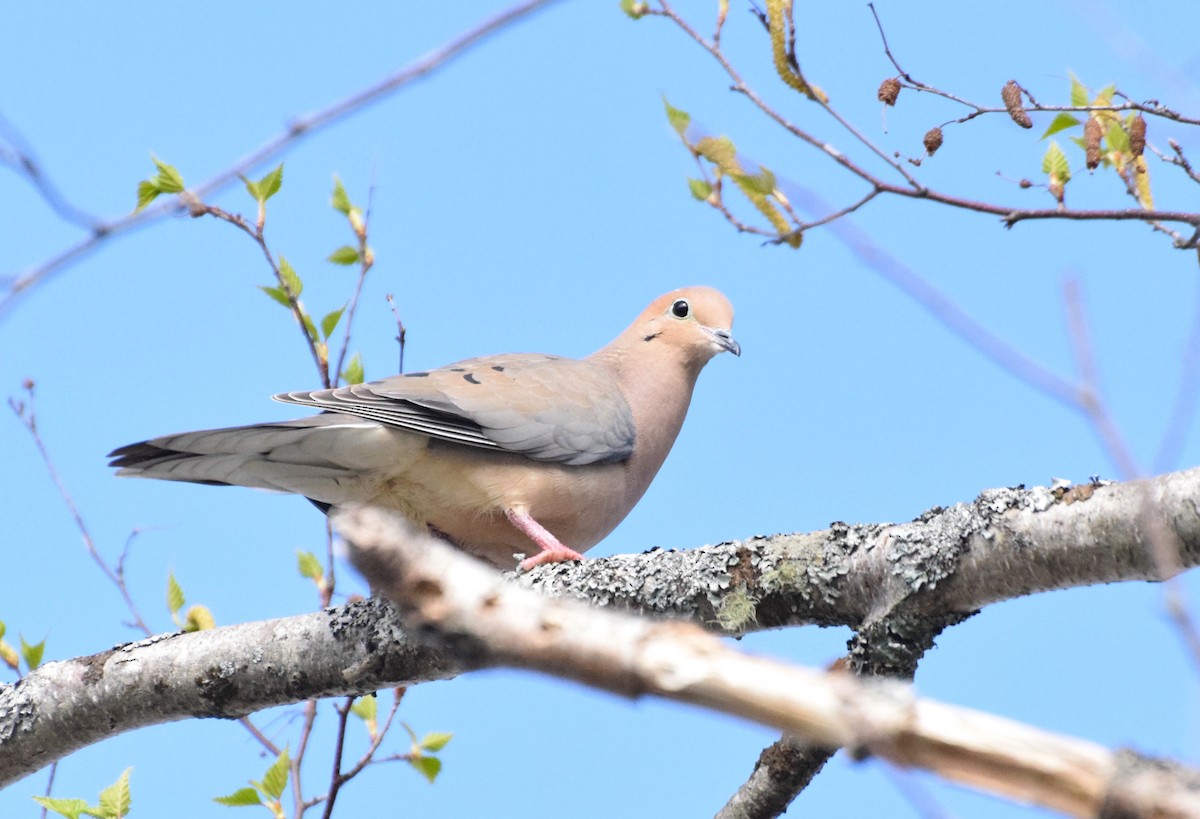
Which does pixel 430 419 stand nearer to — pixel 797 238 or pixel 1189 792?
pixel 797 238

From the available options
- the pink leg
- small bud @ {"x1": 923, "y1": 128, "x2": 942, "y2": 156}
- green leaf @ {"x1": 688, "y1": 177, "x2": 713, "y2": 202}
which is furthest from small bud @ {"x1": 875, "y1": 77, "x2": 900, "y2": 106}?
the pink leg

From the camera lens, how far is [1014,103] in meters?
2.82

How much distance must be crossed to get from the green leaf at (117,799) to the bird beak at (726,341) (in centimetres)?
274

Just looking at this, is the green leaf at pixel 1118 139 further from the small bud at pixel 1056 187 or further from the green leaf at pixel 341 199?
the green leaf at pixel 341 199

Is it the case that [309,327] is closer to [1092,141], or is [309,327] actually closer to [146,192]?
[146,192]

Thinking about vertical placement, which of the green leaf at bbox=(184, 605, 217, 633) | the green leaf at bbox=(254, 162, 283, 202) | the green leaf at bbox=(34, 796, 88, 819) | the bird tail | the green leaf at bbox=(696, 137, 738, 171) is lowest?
the green leaf at bbox=(34, 796, 88, 819)

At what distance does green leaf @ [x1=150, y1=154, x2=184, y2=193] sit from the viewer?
3621 mm

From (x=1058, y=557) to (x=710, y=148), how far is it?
1.30 meters

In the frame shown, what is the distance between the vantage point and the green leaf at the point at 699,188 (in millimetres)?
3254

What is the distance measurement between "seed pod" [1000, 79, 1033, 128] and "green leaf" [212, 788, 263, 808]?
2.77m

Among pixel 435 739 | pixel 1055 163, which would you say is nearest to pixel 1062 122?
pixel 1055 163

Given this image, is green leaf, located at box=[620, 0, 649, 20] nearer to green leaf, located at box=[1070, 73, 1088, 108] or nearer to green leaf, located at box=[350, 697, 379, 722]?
green leaf, located at box=[1070, 73, 1088, 108]

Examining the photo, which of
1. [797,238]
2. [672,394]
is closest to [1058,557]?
[797,238]

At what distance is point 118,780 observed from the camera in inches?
134
